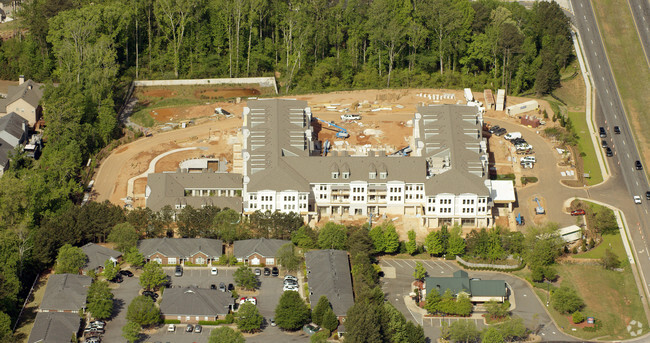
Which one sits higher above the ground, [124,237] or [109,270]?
[124,237]

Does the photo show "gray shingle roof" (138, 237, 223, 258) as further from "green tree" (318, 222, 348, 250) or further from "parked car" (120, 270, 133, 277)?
"green tree" (318, 222, 348, 250)

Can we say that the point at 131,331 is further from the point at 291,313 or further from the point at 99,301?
the point at 291,313

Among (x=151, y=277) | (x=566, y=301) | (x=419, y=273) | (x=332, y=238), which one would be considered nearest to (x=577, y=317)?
(x=566, y=301)

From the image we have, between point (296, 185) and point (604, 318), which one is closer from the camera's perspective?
point (604, 318)

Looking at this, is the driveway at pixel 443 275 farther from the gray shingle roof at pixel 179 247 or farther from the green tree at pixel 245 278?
the gray shingle roof at pixel 179 247

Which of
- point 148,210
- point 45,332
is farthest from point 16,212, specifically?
point 45,332

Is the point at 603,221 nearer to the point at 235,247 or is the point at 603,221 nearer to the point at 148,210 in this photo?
the point at 235,247

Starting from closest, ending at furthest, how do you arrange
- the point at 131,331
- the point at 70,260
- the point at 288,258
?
the point at 131,331 → the point at 70,260 → the point at 288,258
